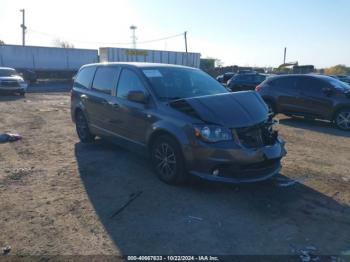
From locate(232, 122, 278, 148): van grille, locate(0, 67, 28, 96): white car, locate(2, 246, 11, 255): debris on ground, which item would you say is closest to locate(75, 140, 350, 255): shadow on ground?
locate(232, 122, 278, 148): van grille

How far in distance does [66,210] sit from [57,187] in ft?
2.98

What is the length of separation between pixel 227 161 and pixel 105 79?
3361mm

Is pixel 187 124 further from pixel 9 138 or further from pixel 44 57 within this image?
pixel 44 57

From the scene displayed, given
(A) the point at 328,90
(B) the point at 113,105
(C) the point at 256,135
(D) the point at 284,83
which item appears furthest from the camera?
(D) the point at 284,83

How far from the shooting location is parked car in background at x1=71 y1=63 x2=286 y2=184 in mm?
4840

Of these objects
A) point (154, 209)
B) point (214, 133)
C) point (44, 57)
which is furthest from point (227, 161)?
point (44, 57)

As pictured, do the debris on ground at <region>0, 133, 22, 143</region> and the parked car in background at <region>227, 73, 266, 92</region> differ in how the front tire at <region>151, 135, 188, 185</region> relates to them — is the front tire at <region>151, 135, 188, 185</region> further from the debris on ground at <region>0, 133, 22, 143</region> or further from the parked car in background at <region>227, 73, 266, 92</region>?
the parked car in background at <region>227, 73, 266, 92</region>

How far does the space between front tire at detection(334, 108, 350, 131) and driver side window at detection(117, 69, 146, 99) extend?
736cm

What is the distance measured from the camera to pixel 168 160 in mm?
5348

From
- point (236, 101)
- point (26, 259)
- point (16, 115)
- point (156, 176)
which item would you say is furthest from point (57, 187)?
point (16, 115)

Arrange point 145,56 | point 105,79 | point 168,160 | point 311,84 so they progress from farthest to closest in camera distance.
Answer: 1. point 145,56
2. point 311,84
3. point 105,79
4. point 168,160

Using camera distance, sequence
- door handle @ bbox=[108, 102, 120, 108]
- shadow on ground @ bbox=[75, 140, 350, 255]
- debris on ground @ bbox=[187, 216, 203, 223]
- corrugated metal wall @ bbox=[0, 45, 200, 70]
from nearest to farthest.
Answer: shadow on ground @ bbox=[75, 140, 350, 255] → debris on ground @ bbox=[187, 216, 203, 223] → door handle @ bbox=[108, 102, 120, 108] → corrugated metal wall @ bbox=[0, 45, 200, 70]

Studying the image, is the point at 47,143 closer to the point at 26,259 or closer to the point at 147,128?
the point at 147,128

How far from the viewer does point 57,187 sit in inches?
213
